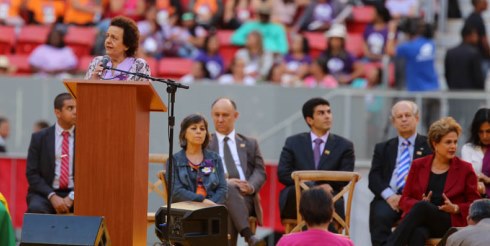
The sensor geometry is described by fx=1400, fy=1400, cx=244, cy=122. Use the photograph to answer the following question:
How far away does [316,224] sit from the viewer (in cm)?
898

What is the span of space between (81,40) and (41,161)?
7097mm

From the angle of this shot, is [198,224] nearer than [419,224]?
Yes

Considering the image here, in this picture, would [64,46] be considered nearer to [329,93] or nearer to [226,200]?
[329,93]

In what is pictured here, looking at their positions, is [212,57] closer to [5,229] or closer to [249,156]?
[249,156]

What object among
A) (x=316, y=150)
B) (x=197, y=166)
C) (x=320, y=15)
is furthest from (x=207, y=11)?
(x=197, y=166)

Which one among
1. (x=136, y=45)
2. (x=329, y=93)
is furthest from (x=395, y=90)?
(x=136, y=45)

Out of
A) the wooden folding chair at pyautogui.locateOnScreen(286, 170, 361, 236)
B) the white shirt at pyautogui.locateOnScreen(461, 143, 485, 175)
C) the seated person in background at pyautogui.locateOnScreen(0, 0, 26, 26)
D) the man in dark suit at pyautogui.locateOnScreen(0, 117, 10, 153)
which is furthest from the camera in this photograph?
the seated person in background at pyautogui.locateOnScreen(0, 0, 26, 26)

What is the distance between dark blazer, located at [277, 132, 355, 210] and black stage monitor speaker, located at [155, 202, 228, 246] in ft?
6.40

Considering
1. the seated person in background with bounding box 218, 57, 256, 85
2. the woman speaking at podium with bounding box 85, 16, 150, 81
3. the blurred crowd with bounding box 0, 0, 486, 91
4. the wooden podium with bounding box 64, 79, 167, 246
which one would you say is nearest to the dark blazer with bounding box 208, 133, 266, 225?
the woman speaking at podium with bounding box 85, 16, 150, 81

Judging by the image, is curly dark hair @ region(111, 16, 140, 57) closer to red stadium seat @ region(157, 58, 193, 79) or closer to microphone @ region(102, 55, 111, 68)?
microphone @ region(102, 55, 111, 68)

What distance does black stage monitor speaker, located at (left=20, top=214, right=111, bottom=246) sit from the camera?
31.4 ft

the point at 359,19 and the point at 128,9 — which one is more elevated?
the point at 128,9

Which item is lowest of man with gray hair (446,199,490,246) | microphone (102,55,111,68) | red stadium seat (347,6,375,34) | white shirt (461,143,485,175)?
man with gray hair (446,199,490,246)

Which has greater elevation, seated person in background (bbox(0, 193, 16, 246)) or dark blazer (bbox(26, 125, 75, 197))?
dark blazer (bbox(26, 125, 75, 197))
